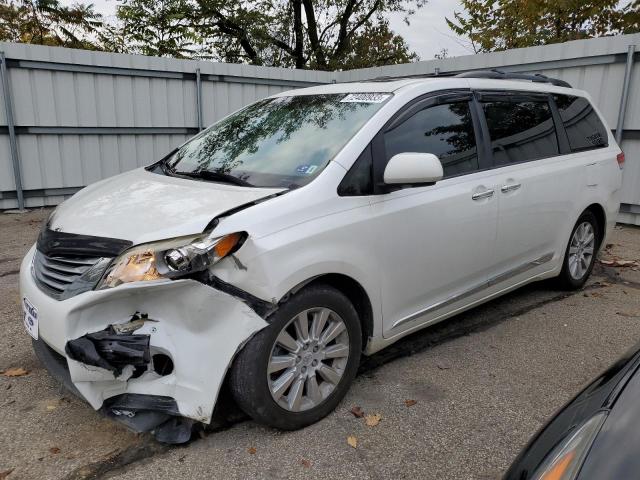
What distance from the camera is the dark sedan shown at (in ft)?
3.92

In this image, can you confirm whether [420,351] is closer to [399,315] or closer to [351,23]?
[399,315]

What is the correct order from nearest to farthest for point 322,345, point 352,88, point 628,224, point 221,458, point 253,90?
point 221,458, point 322,345, point 352,88, point 628,224, point 253,90

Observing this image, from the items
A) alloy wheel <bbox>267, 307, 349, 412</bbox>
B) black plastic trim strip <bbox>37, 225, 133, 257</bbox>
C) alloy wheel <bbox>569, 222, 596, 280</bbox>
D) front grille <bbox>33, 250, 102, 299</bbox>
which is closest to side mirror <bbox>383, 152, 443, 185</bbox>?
alloy wheel <bbox>267, 307, 349, 412</bbox>

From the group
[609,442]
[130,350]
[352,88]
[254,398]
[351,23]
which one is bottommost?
[254,398]

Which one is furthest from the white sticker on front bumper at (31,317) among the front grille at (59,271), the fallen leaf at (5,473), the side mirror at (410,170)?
the side mirror at (410,170)

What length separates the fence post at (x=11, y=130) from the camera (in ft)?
23.5

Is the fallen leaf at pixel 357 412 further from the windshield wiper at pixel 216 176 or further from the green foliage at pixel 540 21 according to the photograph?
the green foliage at pixel 540 21

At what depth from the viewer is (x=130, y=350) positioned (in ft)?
7.33

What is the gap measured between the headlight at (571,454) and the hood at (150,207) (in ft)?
5.16

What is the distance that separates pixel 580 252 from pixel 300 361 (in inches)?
125

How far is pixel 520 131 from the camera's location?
151 inches

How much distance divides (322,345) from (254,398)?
17.2 inches

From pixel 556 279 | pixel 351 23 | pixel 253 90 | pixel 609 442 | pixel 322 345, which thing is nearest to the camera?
pixel 609 442

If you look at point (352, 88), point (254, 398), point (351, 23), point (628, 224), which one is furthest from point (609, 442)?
point (351, 23)
